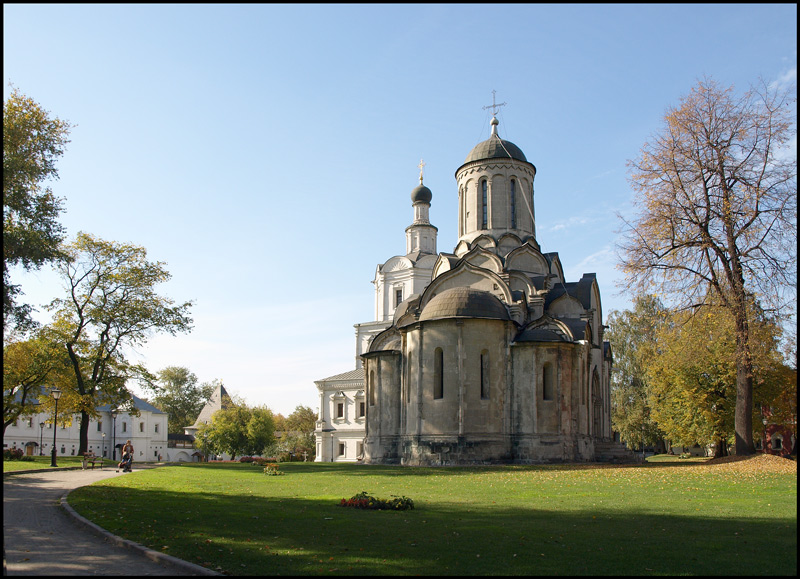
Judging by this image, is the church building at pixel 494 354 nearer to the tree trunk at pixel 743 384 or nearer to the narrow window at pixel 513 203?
the narrow window at pixel 513 203

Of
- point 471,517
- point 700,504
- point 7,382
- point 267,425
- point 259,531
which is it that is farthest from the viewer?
point 267,425

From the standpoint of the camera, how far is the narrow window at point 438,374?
31.6 metres

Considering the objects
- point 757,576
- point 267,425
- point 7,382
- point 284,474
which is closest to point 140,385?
point 7,382

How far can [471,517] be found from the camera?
12.1m

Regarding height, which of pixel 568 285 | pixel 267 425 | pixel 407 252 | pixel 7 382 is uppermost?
pixel 407 252

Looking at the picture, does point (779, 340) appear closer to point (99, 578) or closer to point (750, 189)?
point (750, 189)

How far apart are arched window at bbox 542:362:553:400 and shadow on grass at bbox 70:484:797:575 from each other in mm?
18436

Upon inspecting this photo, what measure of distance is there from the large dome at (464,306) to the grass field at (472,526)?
12.7m

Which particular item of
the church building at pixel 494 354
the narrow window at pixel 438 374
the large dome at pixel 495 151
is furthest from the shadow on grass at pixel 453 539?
the large dome at pixel 495 151

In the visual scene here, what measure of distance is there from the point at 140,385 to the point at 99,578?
3160cm

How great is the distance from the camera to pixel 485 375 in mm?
31688

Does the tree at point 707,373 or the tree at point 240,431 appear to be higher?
the tree at point 707,373

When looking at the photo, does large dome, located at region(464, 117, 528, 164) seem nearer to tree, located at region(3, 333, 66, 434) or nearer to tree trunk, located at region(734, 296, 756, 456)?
tree trunk, located at region(734, 296, 756, 456)

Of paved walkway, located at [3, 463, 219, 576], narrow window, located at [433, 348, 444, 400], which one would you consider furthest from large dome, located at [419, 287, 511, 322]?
paved walkway, located at [3, 463, 219, 576]
